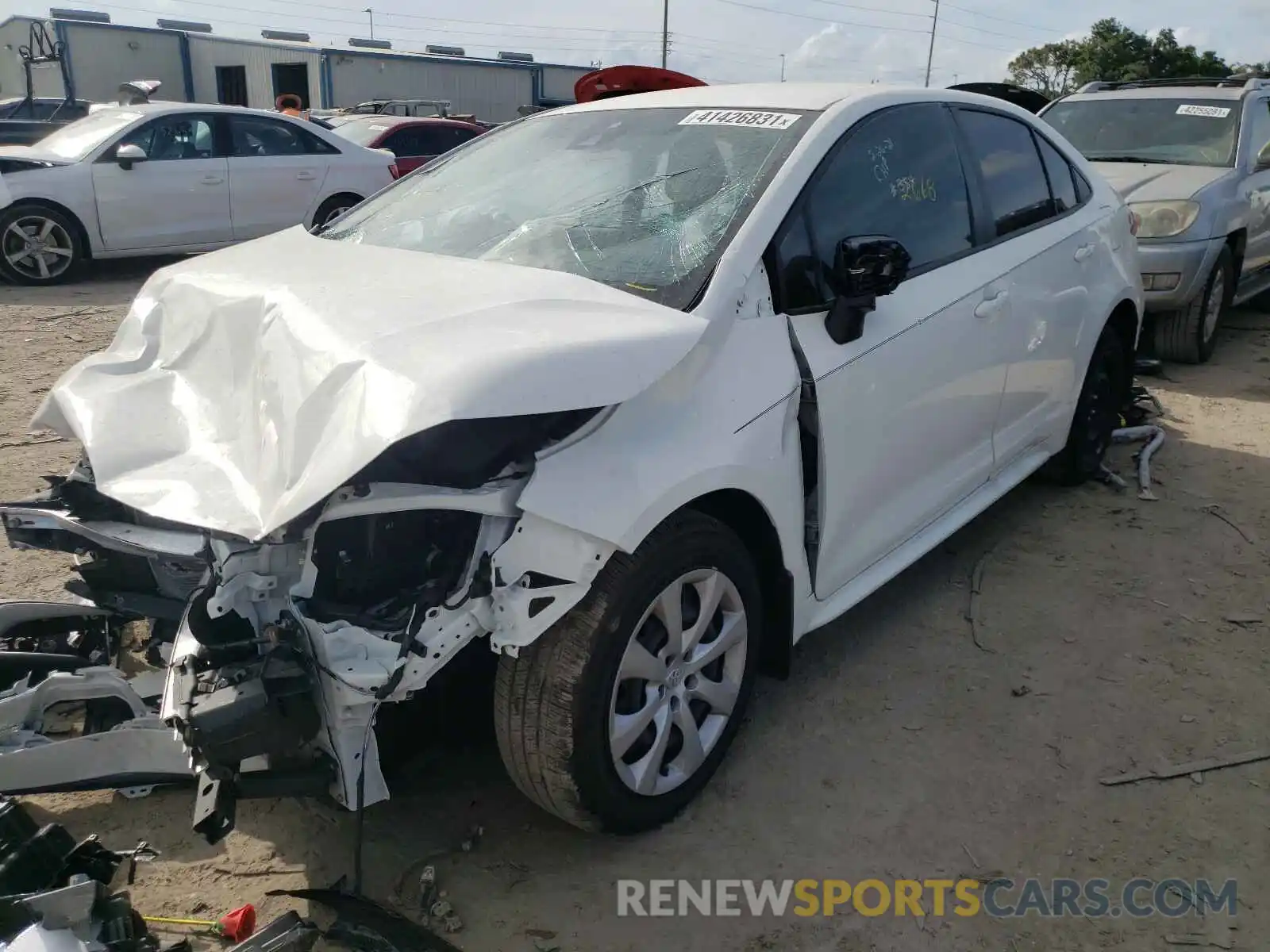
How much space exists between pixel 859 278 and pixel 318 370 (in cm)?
144

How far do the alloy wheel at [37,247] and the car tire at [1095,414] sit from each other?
8344 millimetres

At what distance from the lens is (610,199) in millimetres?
3020

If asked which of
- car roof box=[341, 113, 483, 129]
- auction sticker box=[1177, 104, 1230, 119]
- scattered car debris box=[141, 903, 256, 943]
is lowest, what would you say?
scattered car debris box=[141, 903, 256, 943]

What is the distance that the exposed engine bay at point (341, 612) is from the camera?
80.5 inches

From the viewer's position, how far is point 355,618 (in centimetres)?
212

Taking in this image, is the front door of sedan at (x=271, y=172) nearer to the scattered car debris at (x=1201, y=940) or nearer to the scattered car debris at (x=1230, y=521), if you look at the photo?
the scattered car debris at (x=1230, y=521)

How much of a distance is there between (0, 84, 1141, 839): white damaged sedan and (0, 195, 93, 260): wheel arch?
6577mm

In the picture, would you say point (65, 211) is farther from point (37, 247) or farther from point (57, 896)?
point (57, 896)

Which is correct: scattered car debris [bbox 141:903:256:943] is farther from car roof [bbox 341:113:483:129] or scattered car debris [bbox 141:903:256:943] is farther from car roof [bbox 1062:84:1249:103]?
car roof [bbox 341:113:483:129]

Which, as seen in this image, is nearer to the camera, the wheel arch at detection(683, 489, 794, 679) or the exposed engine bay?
the exposed engine bay

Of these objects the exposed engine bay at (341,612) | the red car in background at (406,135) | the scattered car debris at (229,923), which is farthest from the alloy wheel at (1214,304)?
the red car in background at (406,135)

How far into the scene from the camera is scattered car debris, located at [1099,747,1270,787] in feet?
9.38

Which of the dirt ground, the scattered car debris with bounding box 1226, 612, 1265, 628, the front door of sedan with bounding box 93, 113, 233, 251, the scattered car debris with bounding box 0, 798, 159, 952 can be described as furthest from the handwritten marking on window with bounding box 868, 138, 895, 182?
the front door of sedan with bounding box 93, 113, 233, 251

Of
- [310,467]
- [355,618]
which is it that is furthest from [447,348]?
[355,618]
